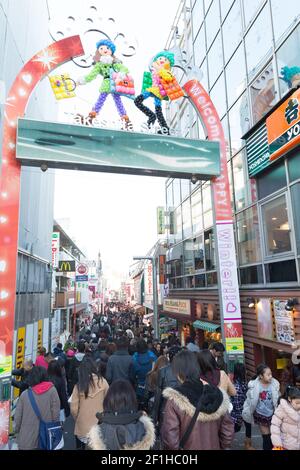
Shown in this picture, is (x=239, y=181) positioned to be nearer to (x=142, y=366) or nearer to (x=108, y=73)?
(x=108, y=73)

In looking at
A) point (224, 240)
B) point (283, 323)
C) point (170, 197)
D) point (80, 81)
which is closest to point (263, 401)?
point (283, 323)

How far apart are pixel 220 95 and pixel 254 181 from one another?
4934mm

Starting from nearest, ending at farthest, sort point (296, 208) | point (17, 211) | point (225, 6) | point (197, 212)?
point (296, 208), point (17, 211), point (225, 6), point (197, 212)

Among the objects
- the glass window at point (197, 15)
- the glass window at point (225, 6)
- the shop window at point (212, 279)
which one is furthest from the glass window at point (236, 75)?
the shop window at point (212, 279)

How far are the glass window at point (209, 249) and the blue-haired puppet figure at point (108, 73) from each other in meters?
6.37

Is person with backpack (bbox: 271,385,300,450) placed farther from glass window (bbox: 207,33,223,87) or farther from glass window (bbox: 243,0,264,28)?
glass window (bbox: 207,33,223,87)

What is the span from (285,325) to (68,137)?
7.46 meters

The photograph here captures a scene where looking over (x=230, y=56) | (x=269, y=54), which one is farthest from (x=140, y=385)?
(x=230, y=56)

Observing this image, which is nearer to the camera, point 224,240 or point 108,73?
point 224,240

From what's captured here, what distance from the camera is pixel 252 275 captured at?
10.3 meters

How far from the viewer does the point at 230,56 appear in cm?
1226


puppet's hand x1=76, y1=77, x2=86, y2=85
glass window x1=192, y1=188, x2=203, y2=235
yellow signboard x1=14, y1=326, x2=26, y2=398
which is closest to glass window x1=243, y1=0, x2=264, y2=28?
puppet's hand x1=76, y1=77, x2=86, y2=85

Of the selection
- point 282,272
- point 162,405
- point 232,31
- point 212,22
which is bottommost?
point 162,405

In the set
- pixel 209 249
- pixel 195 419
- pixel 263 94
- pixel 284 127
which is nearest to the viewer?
pixel 195 419
